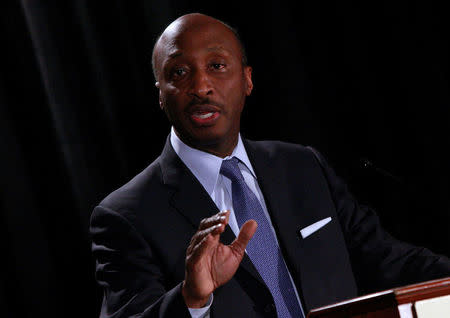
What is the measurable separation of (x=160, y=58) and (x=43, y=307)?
80 cm

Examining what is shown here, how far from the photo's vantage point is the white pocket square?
1456 millimetres

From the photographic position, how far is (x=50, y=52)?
1.71 m

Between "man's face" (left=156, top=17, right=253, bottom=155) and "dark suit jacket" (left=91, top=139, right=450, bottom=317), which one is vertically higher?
"man's face" (left=156, top=17, right=253, bottom=155)

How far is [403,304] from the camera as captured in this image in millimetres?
773

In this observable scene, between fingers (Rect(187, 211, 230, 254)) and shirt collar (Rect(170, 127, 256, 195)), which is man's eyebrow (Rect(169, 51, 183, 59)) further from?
fingers (Rect(187, 211, 230, 254))

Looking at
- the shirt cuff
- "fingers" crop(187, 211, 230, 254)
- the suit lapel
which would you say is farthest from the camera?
the suit lapel

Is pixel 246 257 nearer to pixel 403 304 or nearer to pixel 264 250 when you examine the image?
pixel 264 250

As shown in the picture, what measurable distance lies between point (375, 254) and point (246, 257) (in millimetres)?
415

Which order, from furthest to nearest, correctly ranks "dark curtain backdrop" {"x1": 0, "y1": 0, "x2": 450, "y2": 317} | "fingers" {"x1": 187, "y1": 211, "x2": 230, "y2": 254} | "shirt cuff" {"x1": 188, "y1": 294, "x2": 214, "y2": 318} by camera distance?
"dark curtain backdrop" {"x1": 0, "y1": 0, "x2": 450, "y2": 317}, "shirt cuff" {"x1": 188, "y1": 294, "x2": 214, "y2": 318}, "fingers" {"x1": 187, "y1": 211, "x2": 230, "y2": 254}

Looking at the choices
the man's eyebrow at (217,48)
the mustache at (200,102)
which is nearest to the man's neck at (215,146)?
the mustache at (200,102)

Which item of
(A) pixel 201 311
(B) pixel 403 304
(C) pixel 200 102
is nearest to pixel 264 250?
(A) pixel 201 311

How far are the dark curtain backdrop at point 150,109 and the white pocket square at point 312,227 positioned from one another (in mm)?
178

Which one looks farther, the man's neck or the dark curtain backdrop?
the dark curtain backdrop

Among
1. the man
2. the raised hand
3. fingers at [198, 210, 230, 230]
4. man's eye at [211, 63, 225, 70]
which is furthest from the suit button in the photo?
man's eye at [211, 63, 225, 70]
